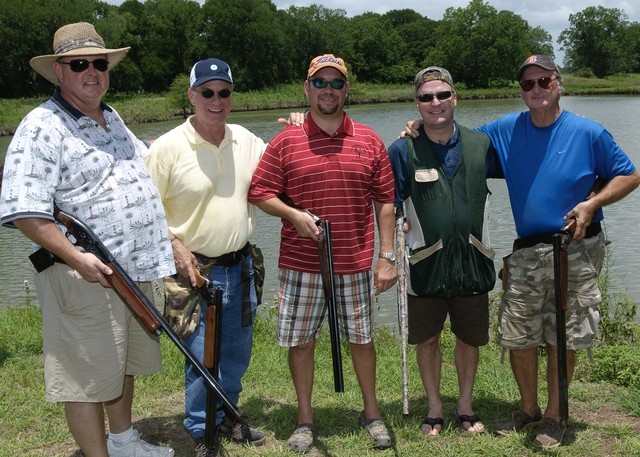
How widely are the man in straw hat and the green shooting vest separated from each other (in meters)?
1.58

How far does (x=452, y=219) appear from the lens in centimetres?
425

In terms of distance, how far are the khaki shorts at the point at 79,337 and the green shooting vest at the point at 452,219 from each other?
1877 millimetres

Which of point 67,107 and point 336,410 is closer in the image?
point 67,107

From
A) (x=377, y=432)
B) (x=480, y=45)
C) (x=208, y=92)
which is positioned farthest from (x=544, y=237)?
(x=480, y=45)

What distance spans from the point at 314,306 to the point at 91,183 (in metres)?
1.55

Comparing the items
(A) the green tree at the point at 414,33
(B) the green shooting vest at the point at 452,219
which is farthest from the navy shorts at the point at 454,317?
(A) the green tree at the point at 414,33

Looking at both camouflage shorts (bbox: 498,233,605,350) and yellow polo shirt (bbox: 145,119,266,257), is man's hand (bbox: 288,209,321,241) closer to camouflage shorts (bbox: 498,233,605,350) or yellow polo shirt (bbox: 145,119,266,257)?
yellow polo shirt (bbox: 145,119,266,257)

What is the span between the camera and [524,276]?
4.29 metres

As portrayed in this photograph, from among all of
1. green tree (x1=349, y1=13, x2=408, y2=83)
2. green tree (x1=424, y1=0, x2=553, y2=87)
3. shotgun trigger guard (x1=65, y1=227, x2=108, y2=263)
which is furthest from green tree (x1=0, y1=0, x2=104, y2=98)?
shotgun trigger guard (x1=65, y1=227, x2=108, y2=263)

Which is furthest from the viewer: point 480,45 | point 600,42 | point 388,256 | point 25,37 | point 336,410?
point 600,42

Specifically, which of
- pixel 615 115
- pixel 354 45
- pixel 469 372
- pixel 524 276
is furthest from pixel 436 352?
pixel 354 45

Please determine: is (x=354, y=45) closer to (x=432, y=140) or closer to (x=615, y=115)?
(x=615, y=115)

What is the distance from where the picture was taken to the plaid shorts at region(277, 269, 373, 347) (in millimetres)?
4254

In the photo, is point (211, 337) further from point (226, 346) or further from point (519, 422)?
point (519, 422)
